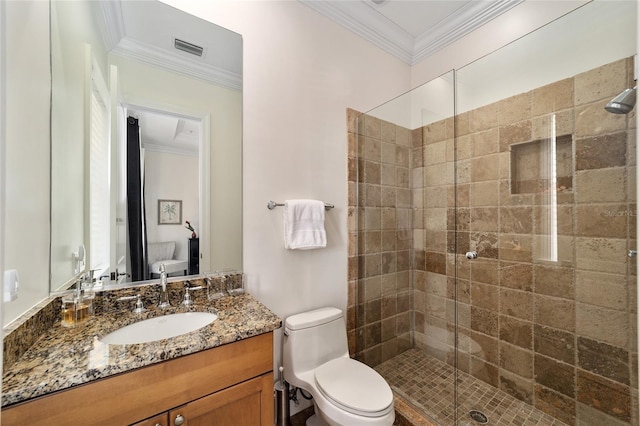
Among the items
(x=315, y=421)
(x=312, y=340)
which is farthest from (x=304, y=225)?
(x=315, y=421)

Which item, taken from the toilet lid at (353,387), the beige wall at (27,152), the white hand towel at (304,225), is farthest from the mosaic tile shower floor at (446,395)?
the beige wall at (27,152)

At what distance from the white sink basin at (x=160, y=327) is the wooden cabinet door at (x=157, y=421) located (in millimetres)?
340

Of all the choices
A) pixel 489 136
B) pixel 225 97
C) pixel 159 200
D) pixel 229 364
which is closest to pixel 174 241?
pixel 159 200

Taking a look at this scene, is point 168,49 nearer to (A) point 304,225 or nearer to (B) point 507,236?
(A) point 304,225

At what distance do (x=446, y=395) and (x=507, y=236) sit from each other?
1075 millimetres

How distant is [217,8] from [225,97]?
47cm

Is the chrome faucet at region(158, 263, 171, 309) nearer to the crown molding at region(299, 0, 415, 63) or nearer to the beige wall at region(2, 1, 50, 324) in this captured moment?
the beige wall at region(2, 1, 50, 324)

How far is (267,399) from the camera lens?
1.00 meters

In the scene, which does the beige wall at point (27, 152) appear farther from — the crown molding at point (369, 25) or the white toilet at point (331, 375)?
the crown molding at point (369, 25)

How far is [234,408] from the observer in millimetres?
938

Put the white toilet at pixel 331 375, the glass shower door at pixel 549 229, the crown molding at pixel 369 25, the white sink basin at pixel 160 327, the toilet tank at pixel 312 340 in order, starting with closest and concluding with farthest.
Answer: the white sink basin at pixel 160 327 < the white toilet at pixel 331 375 < the glass shower door at pixel 549 229 < the toilet tank at pixel 312 340 < the crown molding at pixel 369 25

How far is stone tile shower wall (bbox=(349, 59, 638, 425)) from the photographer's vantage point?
1310 millimetres

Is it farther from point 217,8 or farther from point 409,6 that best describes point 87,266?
point 409,6

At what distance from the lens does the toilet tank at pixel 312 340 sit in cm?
146
